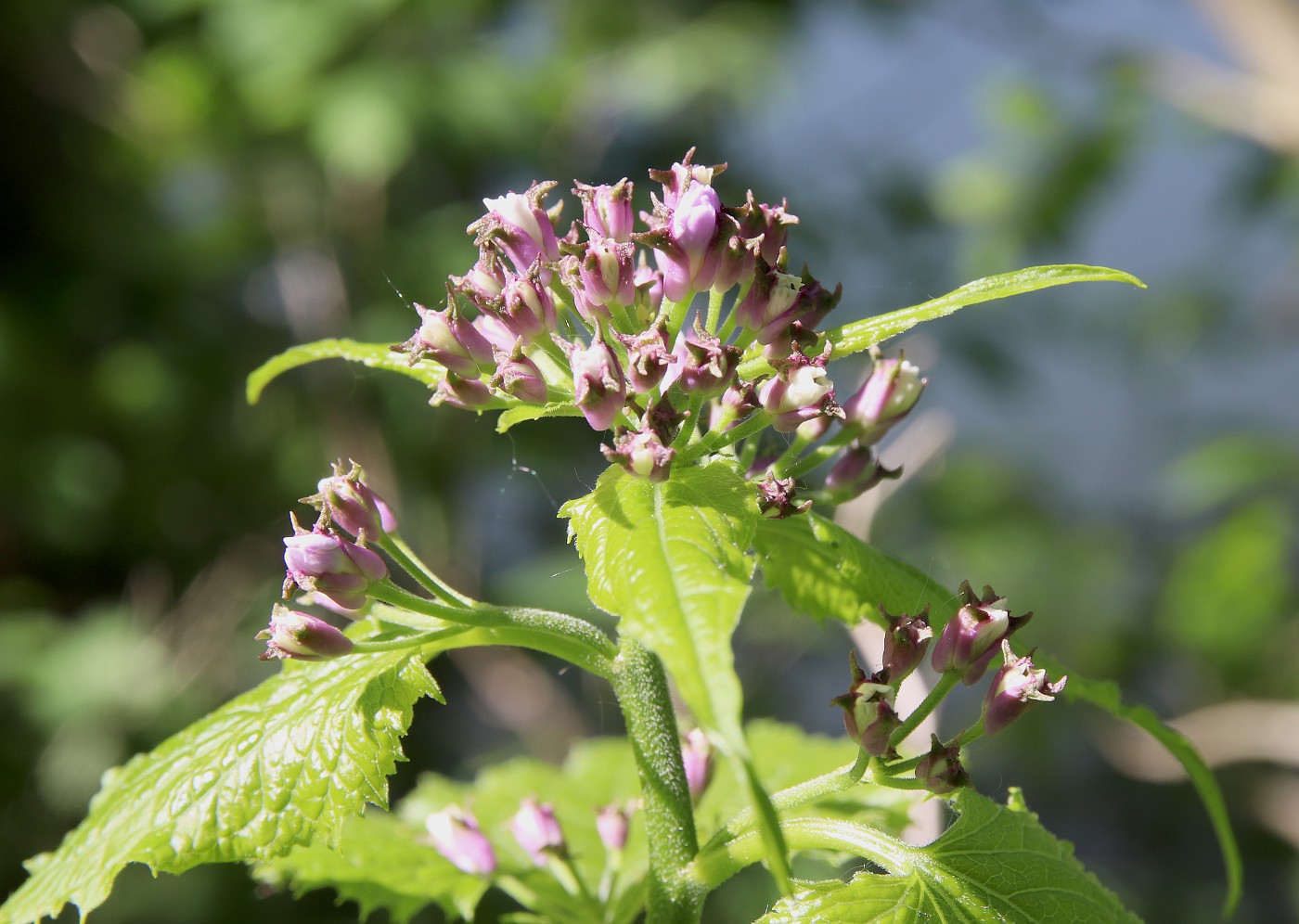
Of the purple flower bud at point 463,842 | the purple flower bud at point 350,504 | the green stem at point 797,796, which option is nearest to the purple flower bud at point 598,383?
the purple flower bud at point 350,504

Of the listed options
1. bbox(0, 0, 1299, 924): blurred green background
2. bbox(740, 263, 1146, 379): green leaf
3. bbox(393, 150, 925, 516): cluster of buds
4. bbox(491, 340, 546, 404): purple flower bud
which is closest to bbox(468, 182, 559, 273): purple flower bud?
bbox(393, 150, 925, 516): cluster of buds

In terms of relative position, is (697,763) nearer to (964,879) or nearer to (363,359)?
(964,879)

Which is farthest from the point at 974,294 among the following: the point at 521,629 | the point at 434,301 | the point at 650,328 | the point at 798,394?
the point at 434,301

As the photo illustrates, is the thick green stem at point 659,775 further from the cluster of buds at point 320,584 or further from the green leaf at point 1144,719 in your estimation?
the green leaf at point 1144,719

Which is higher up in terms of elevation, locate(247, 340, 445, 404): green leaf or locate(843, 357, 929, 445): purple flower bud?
locate(247, 340, 445, 404): green leaf

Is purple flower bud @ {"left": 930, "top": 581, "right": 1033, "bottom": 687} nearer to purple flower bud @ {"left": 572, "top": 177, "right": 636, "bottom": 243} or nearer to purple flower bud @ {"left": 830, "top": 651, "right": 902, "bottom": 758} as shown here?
purple flower bud @ {"left": 830, "top": 651, "right": 902, "bottom": 758}

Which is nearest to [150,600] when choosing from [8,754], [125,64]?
[8,754]

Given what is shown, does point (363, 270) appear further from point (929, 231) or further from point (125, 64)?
point (929, 231)
